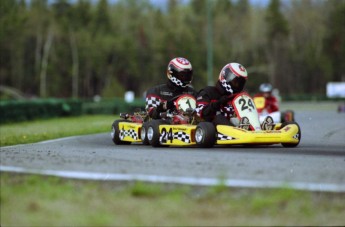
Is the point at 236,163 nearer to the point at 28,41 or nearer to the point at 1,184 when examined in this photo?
the point at 1,184

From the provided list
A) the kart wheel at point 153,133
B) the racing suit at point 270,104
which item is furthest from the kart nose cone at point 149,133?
the racing suit at point 270,104

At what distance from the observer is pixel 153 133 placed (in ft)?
44.9

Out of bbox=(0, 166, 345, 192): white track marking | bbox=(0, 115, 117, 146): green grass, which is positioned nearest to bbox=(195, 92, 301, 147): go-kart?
bbox=(0, 115, 117, 146): green grass

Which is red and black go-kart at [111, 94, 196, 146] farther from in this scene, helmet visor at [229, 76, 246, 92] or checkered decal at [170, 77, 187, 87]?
helmet visor at [229, 76, 246, 92]

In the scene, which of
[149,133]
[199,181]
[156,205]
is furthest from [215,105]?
[156,205]

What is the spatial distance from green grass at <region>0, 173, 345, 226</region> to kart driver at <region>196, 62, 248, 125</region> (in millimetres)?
6270

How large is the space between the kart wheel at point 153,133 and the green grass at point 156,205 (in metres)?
6.32

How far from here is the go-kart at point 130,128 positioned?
48.6ft

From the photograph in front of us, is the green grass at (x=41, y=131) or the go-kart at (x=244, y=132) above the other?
the go-kart at (x=244, y=132)

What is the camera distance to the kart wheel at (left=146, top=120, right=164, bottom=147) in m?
13.6

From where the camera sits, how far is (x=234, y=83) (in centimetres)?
1362

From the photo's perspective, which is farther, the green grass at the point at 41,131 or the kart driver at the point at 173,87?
the green grass at the point at 41,131

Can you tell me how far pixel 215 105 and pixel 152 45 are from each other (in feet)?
328

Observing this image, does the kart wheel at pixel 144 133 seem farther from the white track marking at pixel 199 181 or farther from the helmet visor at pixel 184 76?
the white track marking at pixel 199 181
